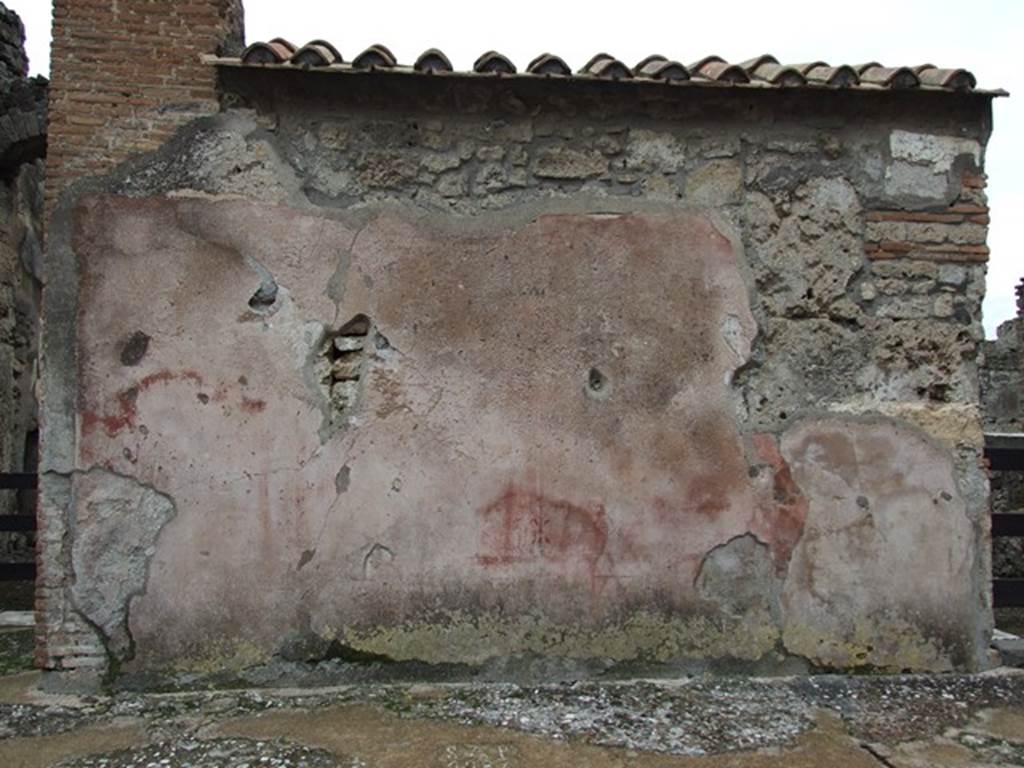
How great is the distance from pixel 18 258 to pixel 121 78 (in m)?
4.82

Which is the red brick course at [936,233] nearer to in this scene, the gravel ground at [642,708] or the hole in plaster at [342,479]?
the gravel ground at [642,708]

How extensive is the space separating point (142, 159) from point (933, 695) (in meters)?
4.15

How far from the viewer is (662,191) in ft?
12.7

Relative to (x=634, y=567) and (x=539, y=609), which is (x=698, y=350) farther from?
(x=539, y=609)

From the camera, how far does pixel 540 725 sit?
124 inches

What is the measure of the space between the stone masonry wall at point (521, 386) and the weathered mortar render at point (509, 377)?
14 mm

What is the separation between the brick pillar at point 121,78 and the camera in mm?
3627

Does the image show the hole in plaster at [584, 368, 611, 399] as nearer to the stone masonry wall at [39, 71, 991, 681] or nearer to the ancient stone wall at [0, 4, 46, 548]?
the stone masonry wall at [39, 71, 991, 681]

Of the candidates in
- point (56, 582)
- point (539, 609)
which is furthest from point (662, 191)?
point (56, 582)

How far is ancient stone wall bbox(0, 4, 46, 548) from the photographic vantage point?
7059 millimetres

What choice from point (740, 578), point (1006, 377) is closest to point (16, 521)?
point (740, 578)

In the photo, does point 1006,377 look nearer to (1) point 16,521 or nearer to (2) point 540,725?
(2) point 540,725

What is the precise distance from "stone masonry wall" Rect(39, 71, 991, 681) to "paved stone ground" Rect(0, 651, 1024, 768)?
0.57ft

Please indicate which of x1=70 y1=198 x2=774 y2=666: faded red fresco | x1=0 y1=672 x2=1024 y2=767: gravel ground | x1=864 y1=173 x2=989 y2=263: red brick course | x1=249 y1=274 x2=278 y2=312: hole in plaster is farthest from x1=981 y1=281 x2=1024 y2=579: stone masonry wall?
x1=249 y1=274 x2=278 y2=312: hole in plaster
